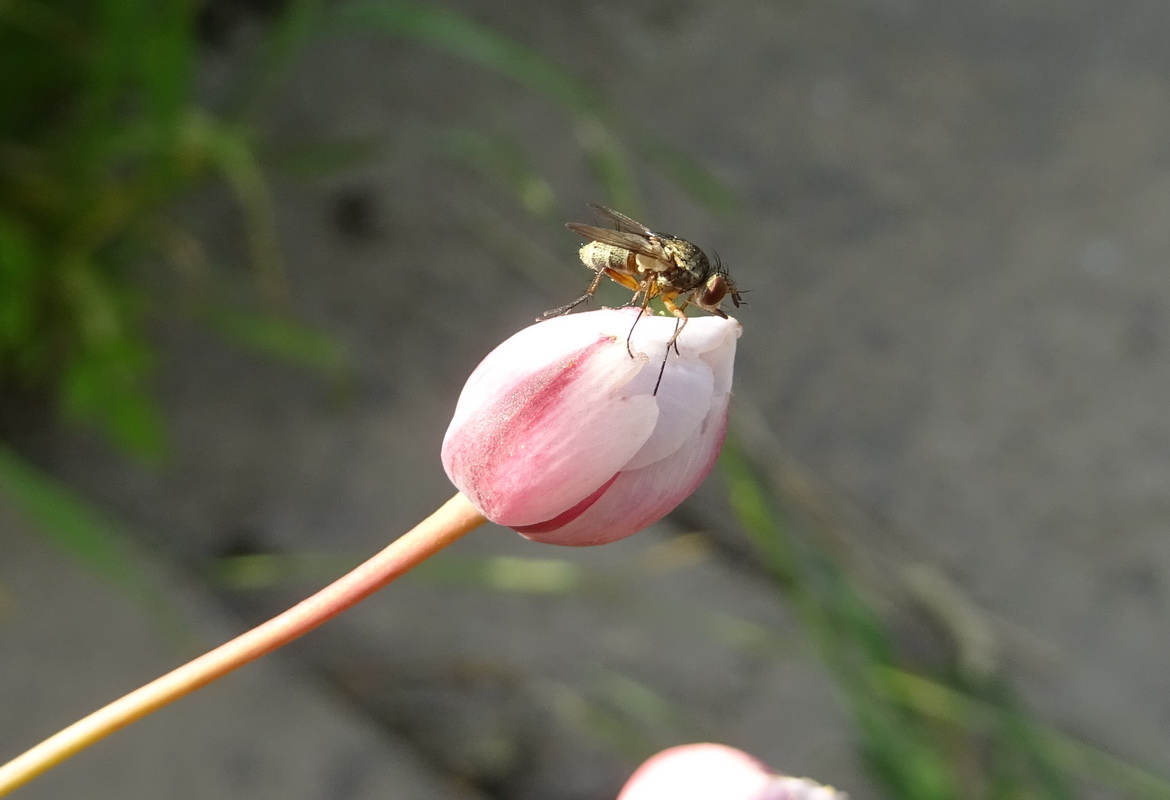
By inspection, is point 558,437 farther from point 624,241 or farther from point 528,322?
point 528,322

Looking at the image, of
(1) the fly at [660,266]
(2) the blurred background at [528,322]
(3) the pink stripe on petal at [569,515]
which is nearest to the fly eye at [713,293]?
(1) the fly at [660,266]

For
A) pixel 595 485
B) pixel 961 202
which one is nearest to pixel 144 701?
pixel 595 485

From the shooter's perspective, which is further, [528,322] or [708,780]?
[528,322]

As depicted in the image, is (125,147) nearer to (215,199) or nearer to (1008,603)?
(215,199)

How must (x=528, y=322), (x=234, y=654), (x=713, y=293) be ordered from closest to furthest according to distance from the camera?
1. (x=234, y=654)
2. (x=713, y=293)
3. (x=528, y=322)

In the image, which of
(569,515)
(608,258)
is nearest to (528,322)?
(608,258)

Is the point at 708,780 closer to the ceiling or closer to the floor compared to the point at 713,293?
closer to the floor

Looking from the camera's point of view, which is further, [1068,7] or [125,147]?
[1068,7]
